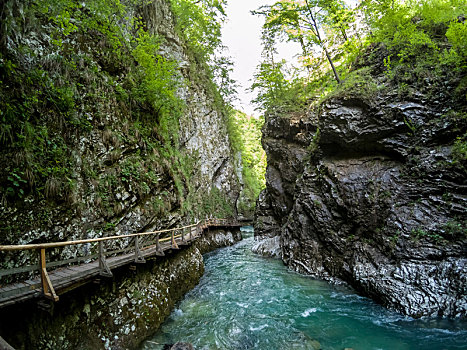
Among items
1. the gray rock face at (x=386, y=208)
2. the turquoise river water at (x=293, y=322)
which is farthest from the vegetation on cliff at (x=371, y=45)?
the turquoise river water at (x=293, y=322)

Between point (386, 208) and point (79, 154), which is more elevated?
point (79, 154)

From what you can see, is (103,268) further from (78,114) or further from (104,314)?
(78,114)

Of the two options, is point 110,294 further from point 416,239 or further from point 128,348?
point 416,239

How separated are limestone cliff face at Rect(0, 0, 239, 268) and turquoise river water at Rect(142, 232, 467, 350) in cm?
371

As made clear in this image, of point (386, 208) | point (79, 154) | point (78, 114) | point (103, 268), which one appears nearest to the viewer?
point (103, 268)

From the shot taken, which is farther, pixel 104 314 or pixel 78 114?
pixel 78 114

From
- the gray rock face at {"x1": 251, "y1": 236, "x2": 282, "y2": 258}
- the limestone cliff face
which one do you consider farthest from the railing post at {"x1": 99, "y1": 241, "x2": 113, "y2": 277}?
the gray rock face at {"x1": 251, "y1": 236, "x2": 282, "y2": 258}

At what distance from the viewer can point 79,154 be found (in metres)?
7.38

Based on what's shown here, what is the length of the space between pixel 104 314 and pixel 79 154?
4.75 meters

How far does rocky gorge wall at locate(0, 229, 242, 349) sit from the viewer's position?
405 centimetres

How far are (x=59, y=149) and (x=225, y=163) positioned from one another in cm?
2277

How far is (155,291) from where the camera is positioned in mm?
7734

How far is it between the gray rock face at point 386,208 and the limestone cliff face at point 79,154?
766cm

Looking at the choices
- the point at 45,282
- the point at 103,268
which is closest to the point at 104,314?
the point at 103,268
